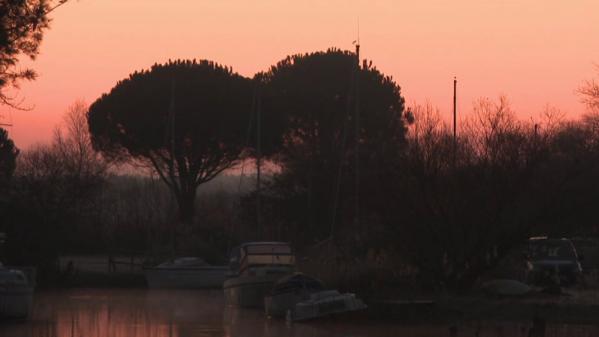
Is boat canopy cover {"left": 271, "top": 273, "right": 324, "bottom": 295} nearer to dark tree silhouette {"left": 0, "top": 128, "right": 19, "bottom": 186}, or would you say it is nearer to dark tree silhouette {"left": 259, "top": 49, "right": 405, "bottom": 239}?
dark tree silhouette {"left": 0, "top": 128, "right": 19, "bottom": 186}

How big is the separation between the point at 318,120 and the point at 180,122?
754 cm

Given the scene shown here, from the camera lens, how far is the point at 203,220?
221 ft

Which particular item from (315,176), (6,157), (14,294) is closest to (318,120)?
(315,176)

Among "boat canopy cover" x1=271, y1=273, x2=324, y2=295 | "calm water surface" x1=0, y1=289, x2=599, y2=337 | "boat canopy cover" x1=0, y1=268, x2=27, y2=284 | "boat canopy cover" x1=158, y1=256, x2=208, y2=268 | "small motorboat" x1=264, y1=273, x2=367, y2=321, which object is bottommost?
"calm water surface" x1=0, y1=289, x2=599, y2=337

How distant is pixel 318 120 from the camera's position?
69938mm

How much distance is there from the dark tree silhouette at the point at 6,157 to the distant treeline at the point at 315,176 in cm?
27

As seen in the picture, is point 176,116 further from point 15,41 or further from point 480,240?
point 15,41

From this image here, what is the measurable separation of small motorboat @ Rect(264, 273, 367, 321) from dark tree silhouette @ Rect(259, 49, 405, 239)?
911 inches

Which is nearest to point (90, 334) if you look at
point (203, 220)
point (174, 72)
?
point (203, 220)

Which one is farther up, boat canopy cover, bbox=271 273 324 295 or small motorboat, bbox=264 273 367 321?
boat canopy cover, bbox=271 273 324 295

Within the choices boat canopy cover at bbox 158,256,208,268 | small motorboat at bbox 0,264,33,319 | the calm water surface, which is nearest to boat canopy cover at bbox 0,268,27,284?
small motorboat at bbox 0,264,33,319

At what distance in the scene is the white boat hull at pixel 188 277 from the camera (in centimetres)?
5503

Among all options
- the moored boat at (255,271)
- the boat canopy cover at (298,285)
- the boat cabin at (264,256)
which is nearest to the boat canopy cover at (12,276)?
the boat canopy cover at (298,285)

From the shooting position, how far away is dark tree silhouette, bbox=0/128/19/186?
5538cm
